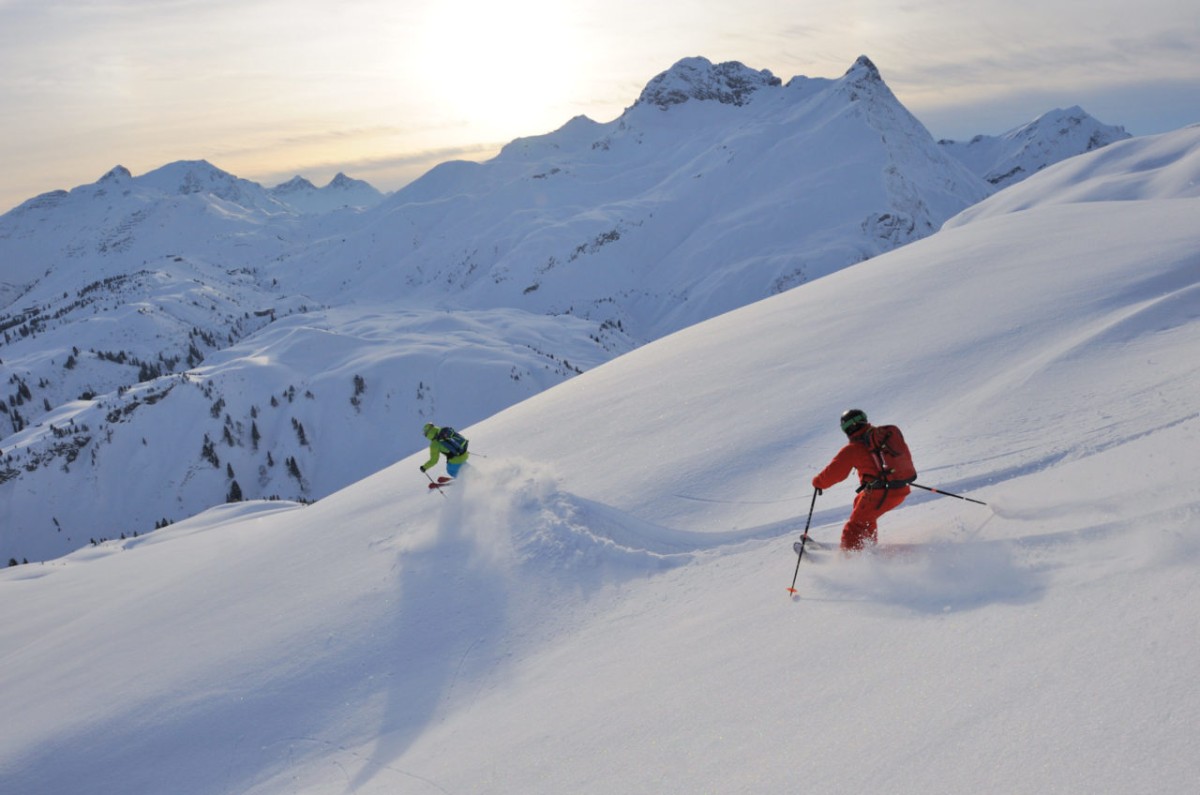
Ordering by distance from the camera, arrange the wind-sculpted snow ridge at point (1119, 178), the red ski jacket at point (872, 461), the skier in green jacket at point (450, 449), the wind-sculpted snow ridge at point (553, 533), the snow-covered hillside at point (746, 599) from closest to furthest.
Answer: the snow-covered hillside at point (746, 599) → the red ski jacket at point (872, 461) → the wind-sculpted snow ridge at point (553, 533) → the skier in green jacket at point (450, 449) → the wind-sculpted snow ridge at point (1119, 178)

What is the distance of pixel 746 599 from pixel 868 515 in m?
1.68

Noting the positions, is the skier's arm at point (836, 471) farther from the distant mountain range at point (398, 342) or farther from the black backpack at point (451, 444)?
the black backpack at point (451, 444)

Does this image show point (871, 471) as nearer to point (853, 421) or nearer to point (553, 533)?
point (853, 421)

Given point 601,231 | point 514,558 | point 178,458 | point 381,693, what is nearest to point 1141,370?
point 514,558

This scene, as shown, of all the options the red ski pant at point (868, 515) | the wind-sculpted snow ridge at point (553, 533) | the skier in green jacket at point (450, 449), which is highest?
the skier in green jacket at point (450, 449)

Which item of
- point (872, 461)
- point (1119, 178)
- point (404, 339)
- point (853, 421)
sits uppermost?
point (1119, 178)

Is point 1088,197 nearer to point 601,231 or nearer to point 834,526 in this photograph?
point 834,526

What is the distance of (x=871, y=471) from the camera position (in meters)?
7.24

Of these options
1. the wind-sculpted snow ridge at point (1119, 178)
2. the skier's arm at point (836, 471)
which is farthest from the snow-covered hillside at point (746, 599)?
the wind-sculpted snow ridge at point (1119, 178)

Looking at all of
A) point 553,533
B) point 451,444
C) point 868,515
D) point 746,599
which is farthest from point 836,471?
point 451,444

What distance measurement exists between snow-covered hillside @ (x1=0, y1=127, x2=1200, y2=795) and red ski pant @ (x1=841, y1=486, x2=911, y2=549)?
0.36m

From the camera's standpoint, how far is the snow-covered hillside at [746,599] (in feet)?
13.8

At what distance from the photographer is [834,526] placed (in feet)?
26.3

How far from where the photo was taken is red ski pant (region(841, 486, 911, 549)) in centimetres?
714
